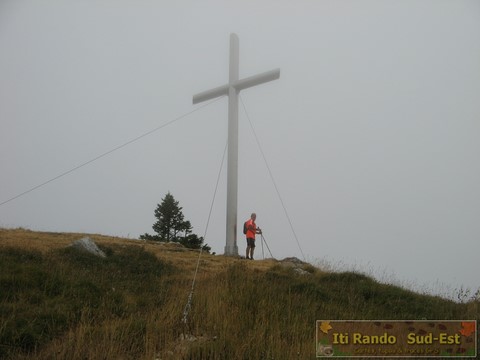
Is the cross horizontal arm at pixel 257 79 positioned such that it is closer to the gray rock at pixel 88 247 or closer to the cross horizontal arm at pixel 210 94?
the cross horizontal arm at pixel 210 94

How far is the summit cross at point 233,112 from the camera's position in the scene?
47.8 ft

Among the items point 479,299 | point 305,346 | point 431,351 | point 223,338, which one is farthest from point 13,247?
point 479,299

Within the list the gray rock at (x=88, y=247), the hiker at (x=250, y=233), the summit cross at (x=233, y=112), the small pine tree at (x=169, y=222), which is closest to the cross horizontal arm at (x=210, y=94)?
the summit cross at (x=233, y=112)

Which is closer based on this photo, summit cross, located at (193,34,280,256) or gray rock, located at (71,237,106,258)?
gray rock, located at (71,237,106,258)

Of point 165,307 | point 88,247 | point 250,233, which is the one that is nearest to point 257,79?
Result: point 250,233

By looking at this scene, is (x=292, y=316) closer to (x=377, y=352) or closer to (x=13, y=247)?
(x=377, y=352)

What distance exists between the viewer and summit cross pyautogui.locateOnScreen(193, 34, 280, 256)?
14562 mm

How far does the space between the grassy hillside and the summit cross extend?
3.77 meters

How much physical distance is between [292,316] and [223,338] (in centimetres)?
177

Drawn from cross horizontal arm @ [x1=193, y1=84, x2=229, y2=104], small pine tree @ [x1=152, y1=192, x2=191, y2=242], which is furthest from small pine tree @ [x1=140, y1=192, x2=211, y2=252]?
cross horizontal arm @ [x1=193, y1=84, x2=229, y2=104]

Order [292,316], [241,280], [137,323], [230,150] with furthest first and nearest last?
[230,150] < [241,280] < [292,316] < [137,323]

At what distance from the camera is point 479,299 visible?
9.16 metres

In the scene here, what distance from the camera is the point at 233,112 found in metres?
15.5

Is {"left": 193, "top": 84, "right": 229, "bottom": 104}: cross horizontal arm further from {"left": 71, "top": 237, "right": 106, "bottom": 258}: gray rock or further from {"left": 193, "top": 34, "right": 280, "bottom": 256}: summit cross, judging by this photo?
{"left": 71, "top": 237, "right": 106, "bottom": 258}: gray rock
